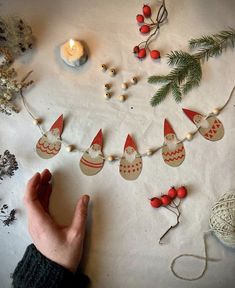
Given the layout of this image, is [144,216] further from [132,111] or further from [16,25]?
[16,25]

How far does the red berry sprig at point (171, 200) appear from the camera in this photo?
0.88 m

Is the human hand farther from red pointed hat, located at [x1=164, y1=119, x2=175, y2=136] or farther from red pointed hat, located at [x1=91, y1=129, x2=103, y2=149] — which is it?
red pointed hat, located at [x1=164, y1=119, x2=175, y2=136]

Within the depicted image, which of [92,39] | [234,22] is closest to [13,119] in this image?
[92,39]

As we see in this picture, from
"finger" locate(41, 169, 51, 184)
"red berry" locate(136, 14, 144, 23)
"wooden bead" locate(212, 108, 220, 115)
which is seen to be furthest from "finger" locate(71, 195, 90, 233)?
"red berry" locate(136, 14, 144, 23)

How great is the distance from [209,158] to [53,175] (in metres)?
0.43

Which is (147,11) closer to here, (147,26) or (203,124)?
(147,26)

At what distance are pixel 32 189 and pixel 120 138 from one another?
10.9 inches

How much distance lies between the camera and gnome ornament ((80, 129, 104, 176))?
931 millimetres

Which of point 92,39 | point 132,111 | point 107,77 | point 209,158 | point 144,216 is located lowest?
point 144,216

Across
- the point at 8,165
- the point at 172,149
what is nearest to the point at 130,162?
the point at 172,149

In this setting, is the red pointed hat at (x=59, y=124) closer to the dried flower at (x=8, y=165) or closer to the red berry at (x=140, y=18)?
the dried flower at (x=8, y=165)

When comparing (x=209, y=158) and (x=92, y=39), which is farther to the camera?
(x=92, y=39)

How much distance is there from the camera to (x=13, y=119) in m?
0.98

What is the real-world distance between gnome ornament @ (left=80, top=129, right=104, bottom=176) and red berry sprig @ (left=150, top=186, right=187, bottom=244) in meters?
0.17
